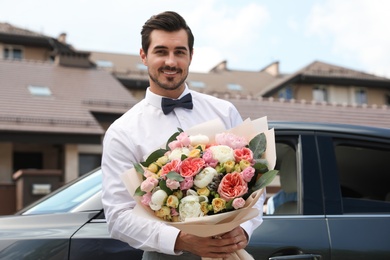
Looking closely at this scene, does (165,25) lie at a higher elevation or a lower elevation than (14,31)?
lower

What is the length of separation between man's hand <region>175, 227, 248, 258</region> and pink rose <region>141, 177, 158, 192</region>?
0.77 ft

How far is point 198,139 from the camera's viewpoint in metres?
2.15

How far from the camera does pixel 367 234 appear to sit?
10.2ft

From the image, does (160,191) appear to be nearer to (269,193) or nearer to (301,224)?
(301,224)

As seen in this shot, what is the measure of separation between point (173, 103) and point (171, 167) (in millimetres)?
501

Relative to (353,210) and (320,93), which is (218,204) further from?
(320,93)

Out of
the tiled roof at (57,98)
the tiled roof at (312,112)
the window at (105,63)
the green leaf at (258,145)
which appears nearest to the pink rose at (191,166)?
the green leaf at (258,145)

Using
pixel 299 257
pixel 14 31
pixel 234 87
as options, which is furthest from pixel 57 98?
pixel 299 257

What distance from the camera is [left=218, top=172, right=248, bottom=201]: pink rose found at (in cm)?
193

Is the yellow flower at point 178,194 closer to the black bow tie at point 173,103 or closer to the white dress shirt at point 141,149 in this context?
the white dress shirt at point 141,149

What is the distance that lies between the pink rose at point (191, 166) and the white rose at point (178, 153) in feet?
0.12

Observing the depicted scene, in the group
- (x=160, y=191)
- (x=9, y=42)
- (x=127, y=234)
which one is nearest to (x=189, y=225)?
(x=160, y=191)

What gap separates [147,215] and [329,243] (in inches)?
51.1

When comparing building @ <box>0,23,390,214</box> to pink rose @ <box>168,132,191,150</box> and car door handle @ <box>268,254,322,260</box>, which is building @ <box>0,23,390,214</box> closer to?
car door handle @ <box>268,254,322,260</box>
